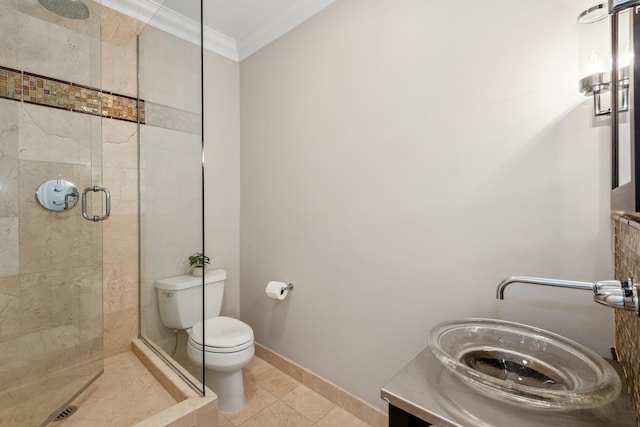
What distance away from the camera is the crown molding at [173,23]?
1.65 meters

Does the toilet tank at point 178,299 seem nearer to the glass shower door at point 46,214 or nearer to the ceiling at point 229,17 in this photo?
the glass shower door at point 46,214

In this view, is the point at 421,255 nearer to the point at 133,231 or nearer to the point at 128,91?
the point at 133,231

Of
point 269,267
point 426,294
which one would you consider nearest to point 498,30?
point 426,294

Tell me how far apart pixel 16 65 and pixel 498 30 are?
7.10 ft

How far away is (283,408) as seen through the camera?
5.90ft

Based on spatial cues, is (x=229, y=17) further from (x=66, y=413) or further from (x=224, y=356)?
(x=66, y=413)

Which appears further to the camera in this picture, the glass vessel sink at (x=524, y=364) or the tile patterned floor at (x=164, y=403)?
the tile patterned floor at (x=164, y=403)

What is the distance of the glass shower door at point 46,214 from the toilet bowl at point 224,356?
0.62 m

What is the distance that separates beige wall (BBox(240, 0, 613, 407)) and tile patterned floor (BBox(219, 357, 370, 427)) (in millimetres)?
160

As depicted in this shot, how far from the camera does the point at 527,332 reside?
1061 millimetres

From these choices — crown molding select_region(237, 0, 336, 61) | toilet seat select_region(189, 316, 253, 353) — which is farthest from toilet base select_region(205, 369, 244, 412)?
crown molding select_region(237, 0, 336, 61)

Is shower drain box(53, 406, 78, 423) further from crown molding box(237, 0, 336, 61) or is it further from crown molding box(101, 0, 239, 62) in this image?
crown molding box(237, 0, 336, 61)

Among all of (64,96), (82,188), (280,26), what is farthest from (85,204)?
(280,26)

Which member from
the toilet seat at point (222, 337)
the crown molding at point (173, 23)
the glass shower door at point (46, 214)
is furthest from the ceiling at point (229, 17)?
the toilet seat at point (222, 337)
